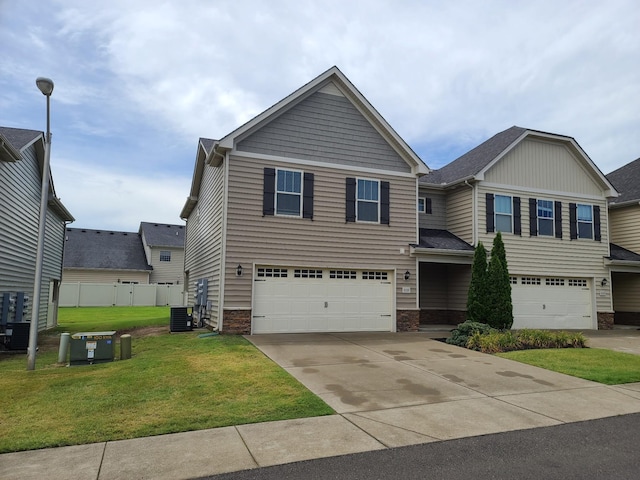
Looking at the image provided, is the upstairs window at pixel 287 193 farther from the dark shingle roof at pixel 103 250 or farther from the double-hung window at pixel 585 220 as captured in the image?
the dark shingle roof at pixel 103 250

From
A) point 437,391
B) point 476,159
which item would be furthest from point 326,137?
point 437,391

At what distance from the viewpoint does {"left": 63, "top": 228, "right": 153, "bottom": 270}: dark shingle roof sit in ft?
116

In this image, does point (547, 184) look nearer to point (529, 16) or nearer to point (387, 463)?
point (529, 16)

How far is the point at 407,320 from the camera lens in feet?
50.3

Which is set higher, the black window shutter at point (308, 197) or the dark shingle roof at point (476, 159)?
the dark shingle roof at point (476, 159)

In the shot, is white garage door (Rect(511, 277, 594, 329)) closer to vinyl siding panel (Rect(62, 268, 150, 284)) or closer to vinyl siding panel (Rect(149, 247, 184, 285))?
vinyl siding panel (Rect(149, 247, 184, 285))

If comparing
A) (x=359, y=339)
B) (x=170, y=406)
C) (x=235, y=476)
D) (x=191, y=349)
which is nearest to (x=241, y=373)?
(x=170, y=406)

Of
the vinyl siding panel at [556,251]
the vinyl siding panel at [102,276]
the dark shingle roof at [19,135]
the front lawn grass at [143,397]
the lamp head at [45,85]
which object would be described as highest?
the dark shingle roof at [19,135]

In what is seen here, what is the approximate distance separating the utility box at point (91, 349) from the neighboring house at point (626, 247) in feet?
65.2

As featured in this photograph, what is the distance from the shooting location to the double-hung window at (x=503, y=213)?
17359 mm

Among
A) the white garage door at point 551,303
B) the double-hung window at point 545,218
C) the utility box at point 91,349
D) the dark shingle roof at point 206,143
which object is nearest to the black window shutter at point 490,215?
the white garage door at point 551,303

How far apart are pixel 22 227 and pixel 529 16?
16.2m

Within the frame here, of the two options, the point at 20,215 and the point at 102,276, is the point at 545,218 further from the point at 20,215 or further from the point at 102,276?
the point at 102,276

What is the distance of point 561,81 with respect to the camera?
43.2 ft
